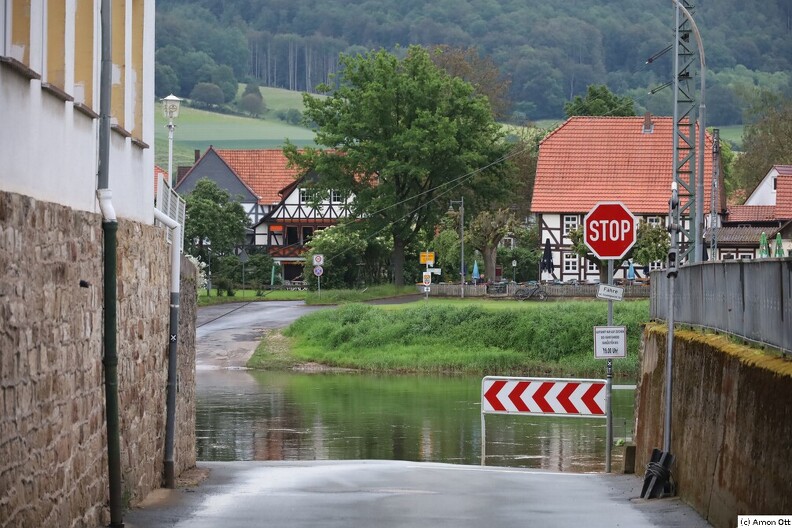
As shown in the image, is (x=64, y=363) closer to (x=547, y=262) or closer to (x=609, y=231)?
(x=609, y=231)

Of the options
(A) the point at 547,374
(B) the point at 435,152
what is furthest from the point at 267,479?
(B) the point at 435,152

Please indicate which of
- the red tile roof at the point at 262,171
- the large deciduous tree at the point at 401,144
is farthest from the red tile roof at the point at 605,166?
the red tile roof at the point at 262,171

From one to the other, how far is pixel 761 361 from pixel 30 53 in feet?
21.0

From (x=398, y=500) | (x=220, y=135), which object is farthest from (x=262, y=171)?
(x=398, y=500)

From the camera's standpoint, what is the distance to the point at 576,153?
83.1 meters

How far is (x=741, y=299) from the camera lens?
590 inches

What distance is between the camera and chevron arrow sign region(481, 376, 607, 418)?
2269 centimetres

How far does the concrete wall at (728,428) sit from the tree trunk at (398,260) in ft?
205

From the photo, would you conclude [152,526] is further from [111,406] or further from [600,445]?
[600,445]

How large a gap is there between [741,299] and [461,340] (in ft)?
148

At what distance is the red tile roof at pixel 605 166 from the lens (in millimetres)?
80250

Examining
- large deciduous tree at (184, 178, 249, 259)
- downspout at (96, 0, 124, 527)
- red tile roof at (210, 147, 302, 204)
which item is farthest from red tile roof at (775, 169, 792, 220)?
downspout at (96, 0, 124, 527)

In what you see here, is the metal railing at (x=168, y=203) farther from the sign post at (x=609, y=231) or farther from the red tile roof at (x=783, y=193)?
the red tile roof at (x=783, y=193)

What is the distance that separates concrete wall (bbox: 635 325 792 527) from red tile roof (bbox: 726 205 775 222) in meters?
68.3
